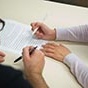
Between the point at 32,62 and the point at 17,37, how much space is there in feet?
0.69

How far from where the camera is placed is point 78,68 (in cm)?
114

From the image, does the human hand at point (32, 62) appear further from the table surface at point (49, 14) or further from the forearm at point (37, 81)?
the table surface at point (49, 14)

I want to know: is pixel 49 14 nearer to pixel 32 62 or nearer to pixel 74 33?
pixel 74 33

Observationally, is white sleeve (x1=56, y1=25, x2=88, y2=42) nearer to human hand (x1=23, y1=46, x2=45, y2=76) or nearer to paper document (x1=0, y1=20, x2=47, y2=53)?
paper document (x1=0, y1=20, x2=47, y2=53)

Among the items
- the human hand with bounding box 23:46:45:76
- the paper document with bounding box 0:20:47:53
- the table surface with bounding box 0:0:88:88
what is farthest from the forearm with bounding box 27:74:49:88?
the table surface with bounding box 0:0:88:88

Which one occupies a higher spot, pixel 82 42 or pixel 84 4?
pixel 84 4

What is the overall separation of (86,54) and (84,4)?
0.43m

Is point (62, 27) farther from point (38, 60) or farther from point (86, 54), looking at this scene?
point (38, 60)

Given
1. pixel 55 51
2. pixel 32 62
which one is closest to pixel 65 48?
pixel 55 51

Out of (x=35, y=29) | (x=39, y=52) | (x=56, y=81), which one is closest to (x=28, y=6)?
(x=35, y=29)

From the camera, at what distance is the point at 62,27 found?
1373 millimetres

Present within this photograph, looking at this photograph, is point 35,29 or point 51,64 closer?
point 51,64

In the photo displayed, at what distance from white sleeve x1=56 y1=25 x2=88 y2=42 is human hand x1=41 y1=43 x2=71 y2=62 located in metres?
0.07

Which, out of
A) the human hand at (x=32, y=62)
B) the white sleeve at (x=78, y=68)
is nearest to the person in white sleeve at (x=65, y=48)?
the white sleeve at (x=78, y=68)
